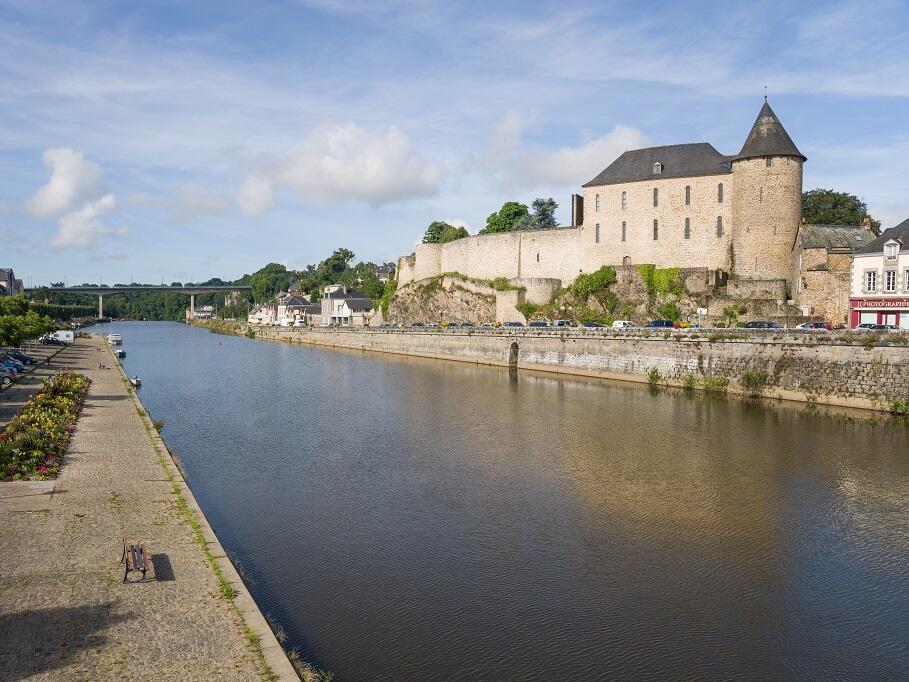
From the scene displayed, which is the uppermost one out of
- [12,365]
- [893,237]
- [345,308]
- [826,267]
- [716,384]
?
[893,237]

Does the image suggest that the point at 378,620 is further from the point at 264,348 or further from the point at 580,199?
the point at 264,348

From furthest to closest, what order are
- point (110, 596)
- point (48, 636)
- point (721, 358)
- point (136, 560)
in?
point (721, 358) < point (136, 560) < point (110, 596) < point (48, 636)

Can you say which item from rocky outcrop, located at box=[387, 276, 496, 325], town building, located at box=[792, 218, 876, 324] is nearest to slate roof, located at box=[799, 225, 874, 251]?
town building, located at box=[792, 218, 876, 324]

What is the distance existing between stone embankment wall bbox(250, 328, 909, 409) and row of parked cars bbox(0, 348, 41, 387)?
2569 centimetres

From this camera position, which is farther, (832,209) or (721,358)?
(832,209)

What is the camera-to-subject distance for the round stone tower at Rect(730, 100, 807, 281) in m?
40.7

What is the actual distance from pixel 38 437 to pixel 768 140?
39152 millimetres

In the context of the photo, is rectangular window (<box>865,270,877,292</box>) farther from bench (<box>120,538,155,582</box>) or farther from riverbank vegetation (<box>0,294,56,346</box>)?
riverbank vegetation (<box>0,294,56,346</box>)

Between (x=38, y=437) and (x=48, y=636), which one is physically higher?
(x=38, y=437)

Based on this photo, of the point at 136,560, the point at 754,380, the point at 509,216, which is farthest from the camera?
the point at 509,216

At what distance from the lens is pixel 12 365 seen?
32406 mm

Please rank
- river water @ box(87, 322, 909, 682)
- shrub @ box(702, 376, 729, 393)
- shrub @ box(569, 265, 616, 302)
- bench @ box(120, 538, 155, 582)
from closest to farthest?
river water @ box(87, 322, 909, 682) < bench @ box(120, 538, 155, 582) < shrub @ box(702, 376, 729, 393) < shrub @ box(569, 265, 616, 302)

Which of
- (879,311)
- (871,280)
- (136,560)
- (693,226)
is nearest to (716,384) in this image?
(879,311)

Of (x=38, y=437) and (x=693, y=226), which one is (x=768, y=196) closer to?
(x=693, y=226)
